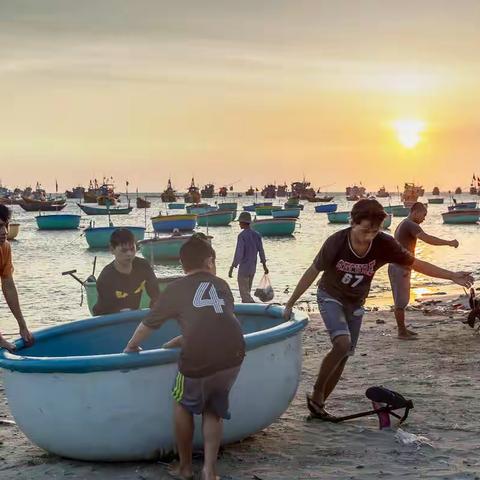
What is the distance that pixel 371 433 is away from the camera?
5.61 meters

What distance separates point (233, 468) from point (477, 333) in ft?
19.3

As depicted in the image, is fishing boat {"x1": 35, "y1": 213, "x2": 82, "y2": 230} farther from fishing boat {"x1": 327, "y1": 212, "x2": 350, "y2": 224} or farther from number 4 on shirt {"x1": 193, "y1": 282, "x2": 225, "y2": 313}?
number 4 on shirt {"x1": 193, "y1": 282, "x2": 225, "y2": 313}

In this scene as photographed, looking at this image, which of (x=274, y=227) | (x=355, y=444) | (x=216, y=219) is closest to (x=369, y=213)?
(x=355, y=444)

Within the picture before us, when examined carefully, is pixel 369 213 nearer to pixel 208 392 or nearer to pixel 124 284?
pixel 208 392

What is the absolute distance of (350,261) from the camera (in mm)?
5672

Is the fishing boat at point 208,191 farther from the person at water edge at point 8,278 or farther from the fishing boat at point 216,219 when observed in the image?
the person at water edge at point 8,278

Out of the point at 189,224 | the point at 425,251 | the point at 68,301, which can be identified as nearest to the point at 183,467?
the point at 68,301

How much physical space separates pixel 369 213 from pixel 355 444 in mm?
1812

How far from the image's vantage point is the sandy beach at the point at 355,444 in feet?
15.8

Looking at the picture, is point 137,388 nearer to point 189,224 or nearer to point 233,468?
point 233,468

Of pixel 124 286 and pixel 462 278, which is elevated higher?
pixel 462 278

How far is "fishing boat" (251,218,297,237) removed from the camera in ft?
162

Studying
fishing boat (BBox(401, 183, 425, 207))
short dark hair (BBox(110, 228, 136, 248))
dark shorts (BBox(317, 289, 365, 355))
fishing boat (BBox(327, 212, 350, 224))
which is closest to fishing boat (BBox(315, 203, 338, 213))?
Answer: fishing boat (BBox(401, 183, 425, 207))

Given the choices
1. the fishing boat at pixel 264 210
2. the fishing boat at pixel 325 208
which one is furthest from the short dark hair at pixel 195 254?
the fishing boat at pixel 325 208
